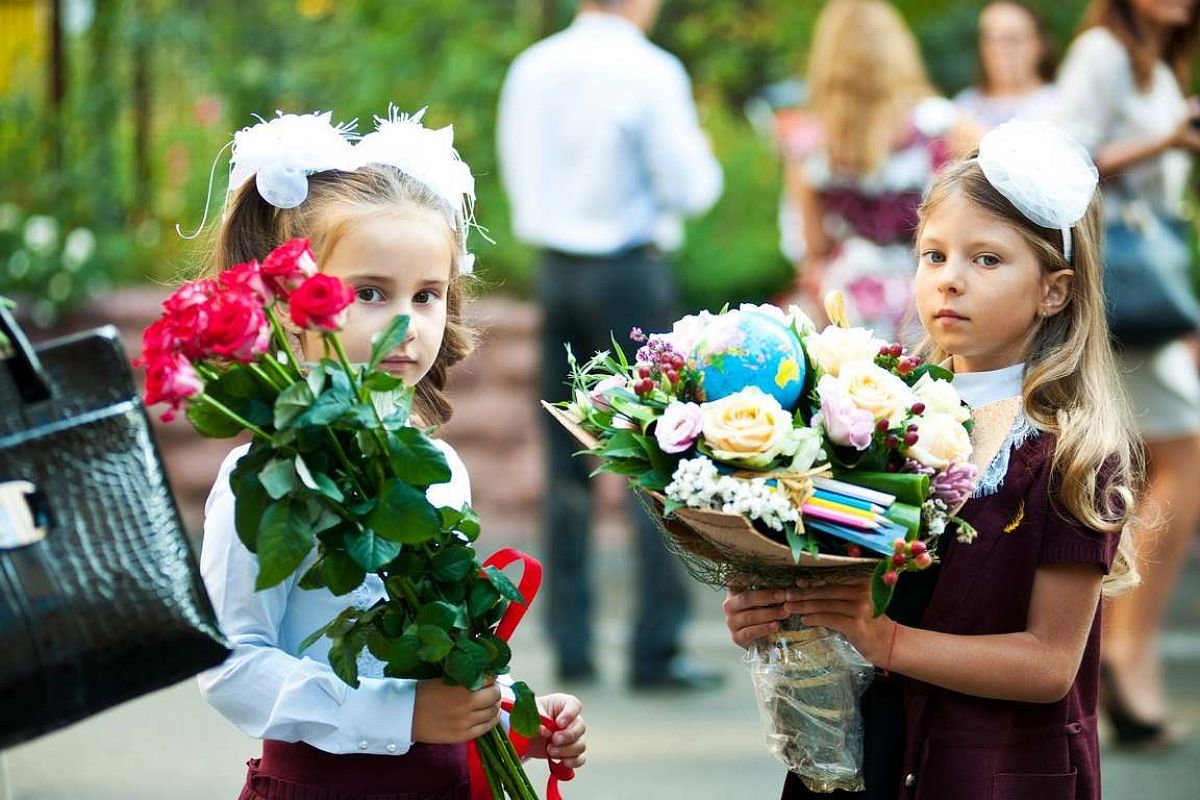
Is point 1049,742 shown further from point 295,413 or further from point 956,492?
point 295,413

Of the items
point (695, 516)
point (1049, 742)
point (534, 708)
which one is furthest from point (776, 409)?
point (1049, 742)

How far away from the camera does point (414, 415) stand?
8.86 feet

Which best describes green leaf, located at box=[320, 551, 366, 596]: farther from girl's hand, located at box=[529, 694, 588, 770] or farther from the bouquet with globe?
girl's hand, located at box=[529, 694, 588, 770]

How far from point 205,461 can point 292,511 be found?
19.8ft

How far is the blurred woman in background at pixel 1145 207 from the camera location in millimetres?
5027

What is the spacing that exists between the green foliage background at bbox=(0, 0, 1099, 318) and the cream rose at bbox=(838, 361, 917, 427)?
19.6 feet

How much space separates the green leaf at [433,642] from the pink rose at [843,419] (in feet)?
1.96

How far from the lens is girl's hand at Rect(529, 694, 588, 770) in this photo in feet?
8.31

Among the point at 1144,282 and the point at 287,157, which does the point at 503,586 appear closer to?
the point at 287,157

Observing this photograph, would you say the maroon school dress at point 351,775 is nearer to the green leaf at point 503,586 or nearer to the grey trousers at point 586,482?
the green leaf at point 503,586

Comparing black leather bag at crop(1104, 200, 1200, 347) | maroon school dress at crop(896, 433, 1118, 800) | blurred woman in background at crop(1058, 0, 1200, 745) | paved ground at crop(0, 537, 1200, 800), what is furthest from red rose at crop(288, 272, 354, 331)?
blurred woman in background at crop(1058, 0, 1200, 745)

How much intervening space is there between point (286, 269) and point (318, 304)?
9cm

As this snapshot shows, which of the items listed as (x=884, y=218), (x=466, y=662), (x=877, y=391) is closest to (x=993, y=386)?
(x=877, y=391)

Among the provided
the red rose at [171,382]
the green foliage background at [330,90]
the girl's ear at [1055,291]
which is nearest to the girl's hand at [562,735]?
the red rose at [171,382]
